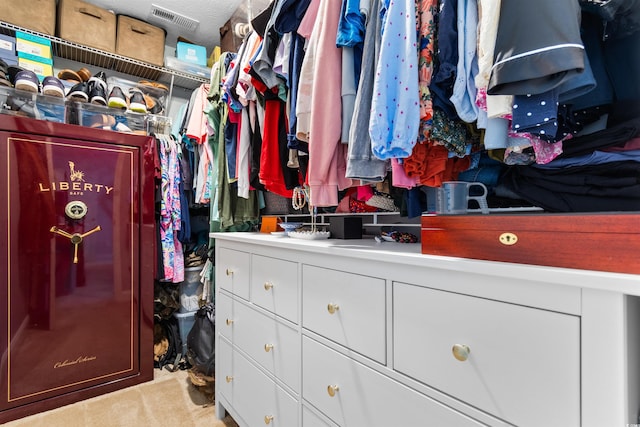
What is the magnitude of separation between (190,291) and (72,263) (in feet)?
2.56

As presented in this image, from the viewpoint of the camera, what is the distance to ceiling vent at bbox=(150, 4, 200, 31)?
2.21m

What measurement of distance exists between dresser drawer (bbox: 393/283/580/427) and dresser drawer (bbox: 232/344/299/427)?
58 centimetres

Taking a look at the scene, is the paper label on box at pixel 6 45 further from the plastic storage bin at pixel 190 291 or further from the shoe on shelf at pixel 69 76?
the plastic storage bin at pixel 190 291

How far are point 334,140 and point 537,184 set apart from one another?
22.4 inches

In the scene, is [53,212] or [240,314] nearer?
[240,314]

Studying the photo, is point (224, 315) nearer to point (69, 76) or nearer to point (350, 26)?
point (350, 26)

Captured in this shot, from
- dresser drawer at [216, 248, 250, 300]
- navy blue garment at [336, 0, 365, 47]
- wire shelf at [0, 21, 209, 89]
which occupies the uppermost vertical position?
wire shelf at [0, 21, 209, 89]

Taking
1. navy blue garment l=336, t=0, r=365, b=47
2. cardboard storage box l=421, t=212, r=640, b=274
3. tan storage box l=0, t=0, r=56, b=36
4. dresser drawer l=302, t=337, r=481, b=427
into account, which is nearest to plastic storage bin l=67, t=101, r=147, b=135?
tan storage box l=0, t=0, r=56, b=36

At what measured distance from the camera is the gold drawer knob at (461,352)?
1.90 feet

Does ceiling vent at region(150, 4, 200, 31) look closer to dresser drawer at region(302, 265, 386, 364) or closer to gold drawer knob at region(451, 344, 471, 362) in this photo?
dresser drawer at region(302, 265, 386, 364)

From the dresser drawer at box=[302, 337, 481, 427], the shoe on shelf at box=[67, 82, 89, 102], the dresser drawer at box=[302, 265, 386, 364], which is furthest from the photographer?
the shoe on shelf at box=[67, 82, 89, 102]

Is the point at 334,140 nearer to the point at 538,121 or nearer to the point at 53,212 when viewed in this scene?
the point at 538,121

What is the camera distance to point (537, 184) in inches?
30.3

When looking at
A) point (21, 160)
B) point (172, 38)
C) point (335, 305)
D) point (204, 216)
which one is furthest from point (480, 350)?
point (172, 38)
